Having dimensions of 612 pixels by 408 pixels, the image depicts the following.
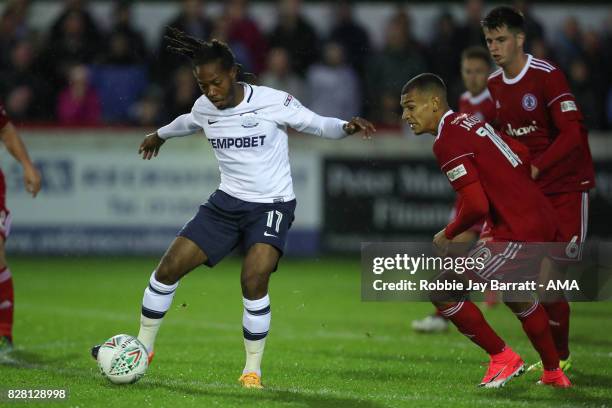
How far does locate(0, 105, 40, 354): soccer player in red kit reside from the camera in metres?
8.16

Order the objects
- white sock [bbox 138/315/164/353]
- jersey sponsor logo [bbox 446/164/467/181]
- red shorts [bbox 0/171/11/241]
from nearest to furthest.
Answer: jersey sponsor logo [bbox 446/164/467/181]
white sock [bbox 138/315/164/353]
red shorts [bbox 0/171/11/241]

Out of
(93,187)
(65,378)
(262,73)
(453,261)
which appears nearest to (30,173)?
(65,378)

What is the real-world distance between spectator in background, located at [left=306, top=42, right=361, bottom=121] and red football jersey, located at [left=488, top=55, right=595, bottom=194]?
7850 millimetres

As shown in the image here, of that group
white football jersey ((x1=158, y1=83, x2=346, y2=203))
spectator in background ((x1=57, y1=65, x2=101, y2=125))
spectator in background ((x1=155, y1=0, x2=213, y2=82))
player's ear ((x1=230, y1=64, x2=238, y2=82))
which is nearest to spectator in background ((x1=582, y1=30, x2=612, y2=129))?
spectator in background ((x1=155, y1=0, x2=213, y2=82))

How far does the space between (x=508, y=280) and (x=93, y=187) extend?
30.2 ft

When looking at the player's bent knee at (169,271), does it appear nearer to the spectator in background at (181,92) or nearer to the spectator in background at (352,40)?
the spectator in background at (181,92)

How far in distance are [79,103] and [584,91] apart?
7.44 m

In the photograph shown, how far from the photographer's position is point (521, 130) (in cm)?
776

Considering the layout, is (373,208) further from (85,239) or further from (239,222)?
(239,222)

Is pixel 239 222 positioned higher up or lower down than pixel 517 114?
lower down

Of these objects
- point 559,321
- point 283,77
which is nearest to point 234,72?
point 559,321

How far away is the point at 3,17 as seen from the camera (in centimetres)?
1625

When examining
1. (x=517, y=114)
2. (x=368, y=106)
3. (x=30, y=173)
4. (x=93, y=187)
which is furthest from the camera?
(x=368, y=106)

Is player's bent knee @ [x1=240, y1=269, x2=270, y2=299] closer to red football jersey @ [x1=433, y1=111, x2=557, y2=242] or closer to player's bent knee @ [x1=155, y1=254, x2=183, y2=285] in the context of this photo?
player's bent knee @ [x1=155, y1=254, x2=183, y2=285]
